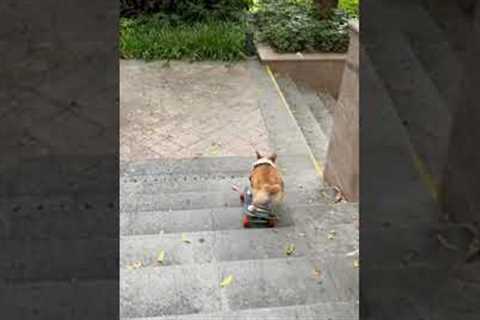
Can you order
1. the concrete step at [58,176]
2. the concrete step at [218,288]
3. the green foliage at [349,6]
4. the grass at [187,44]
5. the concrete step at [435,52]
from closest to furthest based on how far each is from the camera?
the concrete step at [58,176]
the concrete step at [435,52]
the concrete step at [218,288]
the grass at [187,44]
the green foliage at [349,6]

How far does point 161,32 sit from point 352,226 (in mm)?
4103

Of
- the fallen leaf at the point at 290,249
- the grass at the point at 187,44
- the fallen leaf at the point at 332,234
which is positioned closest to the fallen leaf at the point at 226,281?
the fallen leaf at the point at 290,249

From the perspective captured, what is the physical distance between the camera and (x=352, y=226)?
10.3 feet

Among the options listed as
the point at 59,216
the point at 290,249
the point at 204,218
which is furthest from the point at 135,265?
the point at 59,216

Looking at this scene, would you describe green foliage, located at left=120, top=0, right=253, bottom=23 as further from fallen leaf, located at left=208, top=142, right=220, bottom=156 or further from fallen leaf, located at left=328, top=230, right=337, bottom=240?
fallen leaf, located at left=328, top=230, right=337, bottom=240

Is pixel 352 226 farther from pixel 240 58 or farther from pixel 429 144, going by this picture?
pixel 240 58

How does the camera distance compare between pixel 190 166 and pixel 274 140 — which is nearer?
pixel 190 166

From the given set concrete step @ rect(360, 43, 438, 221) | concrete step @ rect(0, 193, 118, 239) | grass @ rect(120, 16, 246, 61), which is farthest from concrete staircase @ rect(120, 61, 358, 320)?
grass @ rect(120, 16, 246, 61)

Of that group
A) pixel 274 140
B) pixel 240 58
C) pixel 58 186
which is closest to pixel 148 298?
pixel 58 186

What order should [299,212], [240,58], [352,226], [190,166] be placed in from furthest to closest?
[240,58] < [190,166] < [299,212] < [352,226]

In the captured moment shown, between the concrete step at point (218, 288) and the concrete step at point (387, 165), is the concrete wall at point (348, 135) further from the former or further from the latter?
the concrete step at point (387, 165)

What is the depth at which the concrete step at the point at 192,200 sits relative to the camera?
3.70 meters

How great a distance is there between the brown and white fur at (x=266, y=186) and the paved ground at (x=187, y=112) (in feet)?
4.72

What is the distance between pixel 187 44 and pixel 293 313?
4762 millimetres
